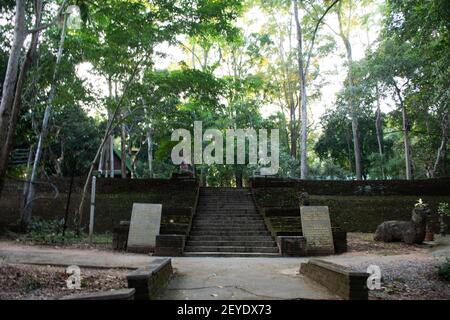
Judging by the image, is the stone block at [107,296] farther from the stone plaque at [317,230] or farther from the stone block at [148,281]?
the stone plaque at [317,230]

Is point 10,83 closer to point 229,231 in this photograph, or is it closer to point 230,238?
point 230,238

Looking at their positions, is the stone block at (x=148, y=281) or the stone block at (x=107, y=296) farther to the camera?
the stone block at (x=148, y=281)

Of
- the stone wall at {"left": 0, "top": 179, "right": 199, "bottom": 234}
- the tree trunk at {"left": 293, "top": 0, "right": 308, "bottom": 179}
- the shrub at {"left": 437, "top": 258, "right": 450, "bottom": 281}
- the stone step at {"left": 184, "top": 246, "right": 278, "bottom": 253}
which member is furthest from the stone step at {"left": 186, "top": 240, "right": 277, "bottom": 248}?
the tree trunk at {"left": 293, "top": 0, "right": 308, "bottom": 179}

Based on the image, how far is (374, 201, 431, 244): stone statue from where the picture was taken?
454 inches

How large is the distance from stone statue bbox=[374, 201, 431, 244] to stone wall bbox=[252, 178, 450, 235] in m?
2.81

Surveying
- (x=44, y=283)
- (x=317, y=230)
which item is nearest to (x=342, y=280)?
(x=44, y=283)

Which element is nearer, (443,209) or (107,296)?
(107,296)

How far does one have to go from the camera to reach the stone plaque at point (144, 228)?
10516 millimetres

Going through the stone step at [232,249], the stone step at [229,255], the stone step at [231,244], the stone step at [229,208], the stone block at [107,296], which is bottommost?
the stone step at [229,255]

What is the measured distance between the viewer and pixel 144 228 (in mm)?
10805

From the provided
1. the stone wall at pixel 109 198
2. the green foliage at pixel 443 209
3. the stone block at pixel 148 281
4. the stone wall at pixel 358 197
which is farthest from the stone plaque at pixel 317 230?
the stone block at pixel 148 281

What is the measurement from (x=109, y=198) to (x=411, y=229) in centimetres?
1164

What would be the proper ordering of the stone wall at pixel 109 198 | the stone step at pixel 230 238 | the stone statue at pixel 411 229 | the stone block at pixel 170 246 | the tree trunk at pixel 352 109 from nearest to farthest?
the stone block at pixel 170 246
the stone step at pixel 230 238
the stone statue at pixel 411 229
the stone wall at pixel 109 198
the tree trunk at pixel 352 109

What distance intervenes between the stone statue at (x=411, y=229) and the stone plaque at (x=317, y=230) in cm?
249
